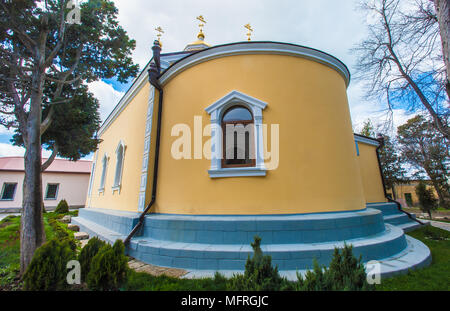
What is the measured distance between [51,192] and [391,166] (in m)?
38.2

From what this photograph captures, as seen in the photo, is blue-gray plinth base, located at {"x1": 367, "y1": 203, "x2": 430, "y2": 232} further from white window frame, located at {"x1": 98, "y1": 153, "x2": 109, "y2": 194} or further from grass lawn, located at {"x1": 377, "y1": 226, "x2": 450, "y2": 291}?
white window frame, located at {"x1": 98, "y1": 153, "x2": 109, "y2": 194}

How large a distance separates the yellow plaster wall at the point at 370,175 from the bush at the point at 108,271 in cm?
972

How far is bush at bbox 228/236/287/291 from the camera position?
1821 mm

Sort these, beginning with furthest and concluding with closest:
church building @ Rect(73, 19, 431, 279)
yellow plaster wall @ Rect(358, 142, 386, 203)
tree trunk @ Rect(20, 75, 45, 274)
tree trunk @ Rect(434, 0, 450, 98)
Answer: yellow plaster wall @ Rect(358, 142, 386, 203), tree trunk @ Rect(20, 75, 45, 274), church building @ Rect(73, 19, 431, 279), tree trunk @ Rect(434, 0, 450, 98)

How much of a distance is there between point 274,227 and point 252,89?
127 inches

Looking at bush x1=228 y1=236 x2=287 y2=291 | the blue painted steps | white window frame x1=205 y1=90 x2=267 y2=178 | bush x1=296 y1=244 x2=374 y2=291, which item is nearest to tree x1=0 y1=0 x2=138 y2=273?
white window frame x1=205 y1=90 x2=267 y2=178

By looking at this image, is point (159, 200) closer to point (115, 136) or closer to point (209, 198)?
point (209, 198)

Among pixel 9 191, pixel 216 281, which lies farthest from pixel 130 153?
pixel 9 191

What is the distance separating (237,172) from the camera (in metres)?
4.55

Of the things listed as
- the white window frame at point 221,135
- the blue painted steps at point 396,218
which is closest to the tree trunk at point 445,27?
the white window frame at point 221,135

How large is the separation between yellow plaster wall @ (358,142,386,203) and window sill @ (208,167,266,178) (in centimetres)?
708

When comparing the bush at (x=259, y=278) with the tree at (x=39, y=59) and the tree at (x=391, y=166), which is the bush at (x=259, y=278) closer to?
the tree at (x=39, y=59)

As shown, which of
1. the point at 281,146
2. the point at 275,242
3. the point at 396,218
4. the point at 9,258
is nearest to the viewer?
the point at 275,242

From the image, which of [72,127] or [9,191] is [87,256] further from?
[9,191]
